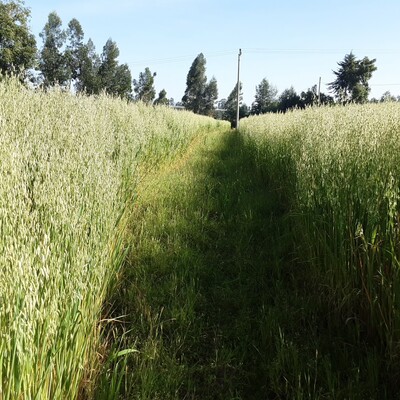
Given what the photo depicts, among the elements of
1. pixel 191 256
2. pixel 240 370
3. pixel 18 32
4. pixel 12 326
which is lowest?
pixel 240 370

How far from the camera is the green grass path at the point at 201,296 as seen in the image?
2.03 meters

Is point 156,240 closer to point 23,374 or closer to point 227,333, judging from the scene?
point 227,333

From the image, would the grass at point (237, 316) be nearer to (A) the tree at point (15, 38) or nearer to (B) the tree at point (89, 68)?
(A) the tree at point (15, 38)

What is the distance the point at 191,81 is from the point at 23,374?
3640 inches

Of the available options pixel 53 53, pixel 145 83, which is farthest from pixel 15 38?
pixel 145 83

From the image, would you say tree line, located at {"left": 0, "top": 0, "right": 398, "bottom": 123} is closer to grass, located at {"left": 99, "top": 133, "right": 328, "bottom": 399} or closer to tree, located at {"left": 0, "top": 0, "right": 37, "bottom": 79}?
tree, located at {"left": 0, "top": 0, "right": 37, "bottom": 79}

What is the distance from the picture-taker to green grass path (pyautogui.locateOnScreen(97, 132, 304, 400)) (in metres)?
2.03

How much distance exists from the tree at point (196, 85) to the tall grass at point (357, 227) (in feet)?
285

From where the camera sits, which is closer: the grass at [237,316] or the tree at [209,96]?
the grass at [237,316]

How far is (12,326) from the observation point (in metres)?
1.08

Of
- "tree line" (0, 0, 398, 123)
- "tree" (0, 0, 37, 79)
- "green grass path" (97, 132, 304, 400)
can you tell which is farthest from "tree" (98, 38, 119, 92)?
"green grass path" (97, 132, 304, 400)

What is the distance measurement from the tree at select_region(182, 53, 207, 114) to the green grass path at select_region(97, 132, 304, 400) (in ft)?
281

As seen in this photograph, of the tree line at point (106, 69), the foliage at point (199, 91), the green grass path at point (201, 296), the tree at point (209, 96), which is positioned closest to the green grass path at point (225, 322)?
the green grass path at point (201, 296)

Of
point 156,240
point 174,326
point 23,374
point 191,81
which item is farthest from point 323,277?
point 191,81
